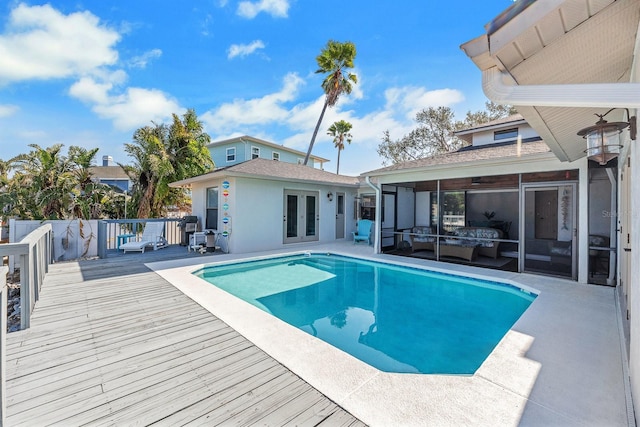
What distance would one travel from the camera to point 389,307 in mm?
5645

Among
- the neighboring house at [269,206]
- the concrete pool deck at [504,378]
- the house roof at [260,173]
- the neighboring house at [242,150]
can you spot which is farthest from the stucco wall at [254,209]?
the neighboring house at [242,150]

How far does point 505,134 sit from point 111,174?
31.0m

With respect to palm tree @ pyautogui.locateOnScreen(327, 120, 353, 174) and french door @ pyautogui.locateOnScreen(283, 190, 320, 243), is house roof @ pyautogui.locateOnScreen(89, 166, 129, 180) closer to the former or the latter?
palm tree @ pyautogui.locateOnScreen(327, 120, 353, 174)

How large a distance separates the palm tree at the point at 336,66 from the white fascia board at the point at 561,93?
1702 centimetres

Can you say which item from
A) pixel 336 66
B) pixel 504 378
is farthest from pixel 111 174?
pixel 504 378

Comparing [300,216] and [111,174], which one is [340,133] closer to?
[300,216]

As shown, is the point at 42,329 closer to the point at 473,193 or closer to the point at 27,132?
the point at 473,193

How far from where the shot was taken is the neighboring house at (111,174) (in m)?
24.7

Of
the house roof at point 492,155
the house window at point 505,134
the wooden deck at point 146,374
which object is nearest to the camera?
the wooden deck at point 146,374

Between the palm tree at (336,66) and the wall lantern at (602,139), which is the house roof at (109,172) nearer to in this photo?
the palm tree at (336,66)

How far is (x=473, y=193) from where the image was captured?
11492 mm

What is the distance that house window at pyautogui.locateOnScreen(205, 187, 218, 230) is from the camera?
11.2 meters

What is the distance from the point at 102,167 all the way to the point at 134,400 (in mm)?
33292

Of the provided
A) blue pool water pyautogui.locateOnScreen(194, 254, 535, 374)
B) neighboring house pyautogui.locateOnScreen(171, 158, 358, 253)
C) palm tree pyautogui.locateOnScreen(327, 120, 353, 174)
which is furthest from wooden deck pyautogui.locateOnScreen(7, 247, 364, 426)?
palm tree pyautogui.locateOnScreen(327, 120, 353, 174)
